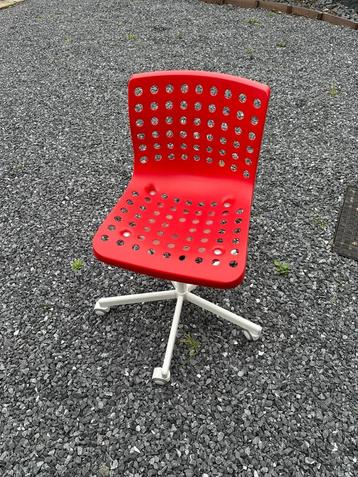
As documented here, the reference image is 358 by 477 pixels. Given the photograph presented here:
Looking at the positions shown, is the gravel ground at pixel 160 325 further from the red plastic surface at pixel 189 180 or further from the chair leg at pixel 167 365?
the red plastic surface at pixel 189 180

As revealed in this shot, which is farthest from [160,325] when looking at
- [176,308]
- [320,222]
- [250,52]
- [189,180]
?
[250,52]

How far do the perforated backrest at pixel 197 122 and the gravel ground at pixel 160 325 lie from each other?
2.44 ft

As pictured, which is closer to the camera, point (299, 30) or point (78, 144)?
point (78, 144)

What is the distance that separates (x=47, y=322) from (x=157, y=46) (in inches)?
159

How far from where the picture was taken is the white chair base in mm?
1913

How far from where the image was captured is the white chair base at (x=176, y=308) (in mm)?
1913

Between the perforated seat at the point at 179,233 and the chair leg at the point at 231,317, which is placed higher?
the perforated seat at the point at 179,233

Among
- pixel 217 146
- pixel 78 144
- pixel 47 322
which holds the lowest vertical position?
pixel 47 322

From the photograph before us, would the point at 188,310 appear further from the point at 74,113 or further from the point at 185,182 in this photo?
the point at 74,113

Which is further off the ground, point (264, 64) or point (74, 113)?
point (264, 64)

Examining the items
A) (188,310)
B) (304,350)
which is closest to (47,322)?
(188,310)

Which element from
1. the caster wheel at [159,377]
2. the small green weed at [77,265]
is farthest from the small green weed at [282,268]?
the small green weed at [77,265]

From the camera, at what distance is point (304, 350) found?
80.7 inches

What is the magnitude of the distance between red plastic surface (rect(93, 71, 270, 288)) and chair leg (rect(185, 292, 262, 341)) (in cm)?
51
